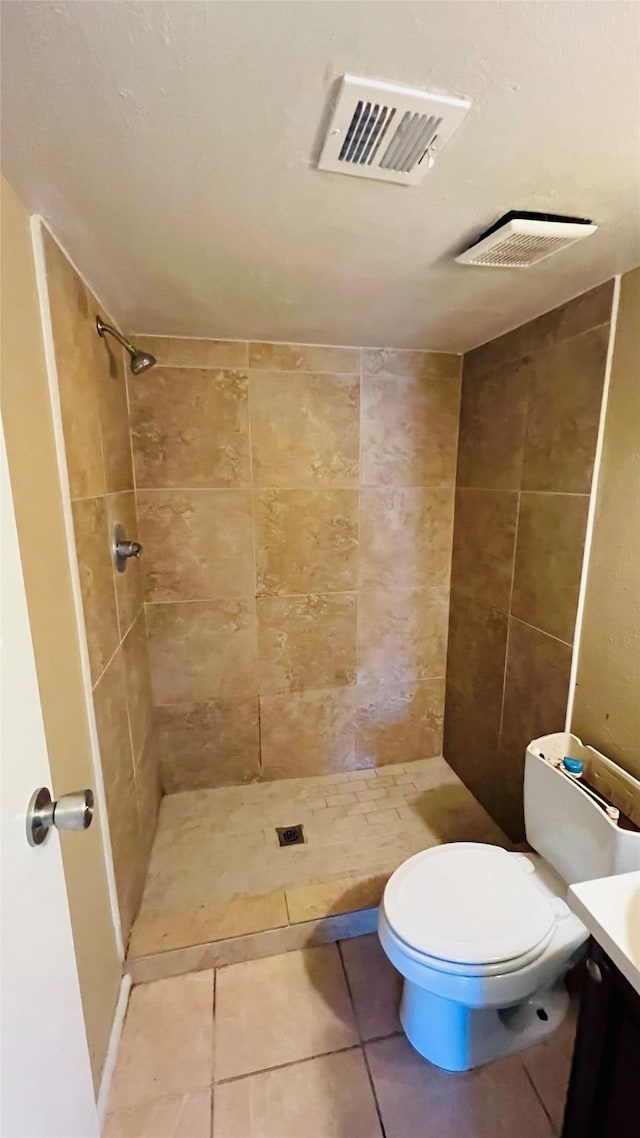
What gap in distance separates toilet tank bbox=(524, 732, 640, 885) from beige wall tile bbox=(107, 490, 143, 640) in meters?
1.34

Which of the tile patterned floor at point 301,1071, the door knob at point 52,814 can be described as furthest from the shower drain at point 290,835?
the door knob at point 52,814

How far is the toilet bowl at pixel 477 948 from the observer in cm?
111

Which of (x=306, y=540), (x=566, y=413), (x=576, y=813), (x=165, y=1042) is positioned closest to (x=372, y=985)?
(x=165, y=1042)

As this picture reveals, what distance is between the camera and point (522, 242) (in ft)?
3.37

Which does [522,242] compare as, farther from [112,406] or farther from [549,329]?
[112,406]

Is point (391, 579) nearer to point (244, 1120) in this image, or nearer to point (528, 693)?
point (528, 693)

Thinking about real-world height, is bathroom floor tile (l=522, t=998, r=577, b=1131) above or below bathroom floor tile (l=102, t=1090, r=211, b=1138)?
below

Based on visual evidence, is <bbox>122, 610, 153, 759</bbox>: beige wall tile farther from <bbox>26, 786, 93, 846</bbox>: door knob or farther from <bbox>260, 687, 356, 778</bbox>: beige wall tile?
<bbox>26, 786, 93, 846</bbox>: door knob

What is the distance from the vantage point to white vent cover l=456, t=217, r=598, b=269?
97 cm

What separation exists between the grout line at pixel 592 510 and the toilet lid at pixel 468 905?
1.59ft

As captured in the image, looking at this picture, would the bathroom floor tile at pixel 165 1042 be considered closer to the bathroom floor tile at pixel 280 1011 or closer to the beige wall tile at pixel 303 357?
the bathroom floor tile at pixel 280 1011

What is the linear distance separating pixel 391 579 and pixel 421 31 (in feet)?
5.76

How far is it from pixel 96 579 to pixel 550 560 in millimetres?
1375

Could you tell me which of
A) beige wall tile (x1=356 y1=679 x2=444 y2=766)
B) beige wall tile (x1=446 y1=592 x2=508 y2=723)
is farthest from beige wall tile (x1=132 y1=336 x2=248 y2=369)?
beige wall tile (x1=356 y1=679 x2=444 y2=766)
